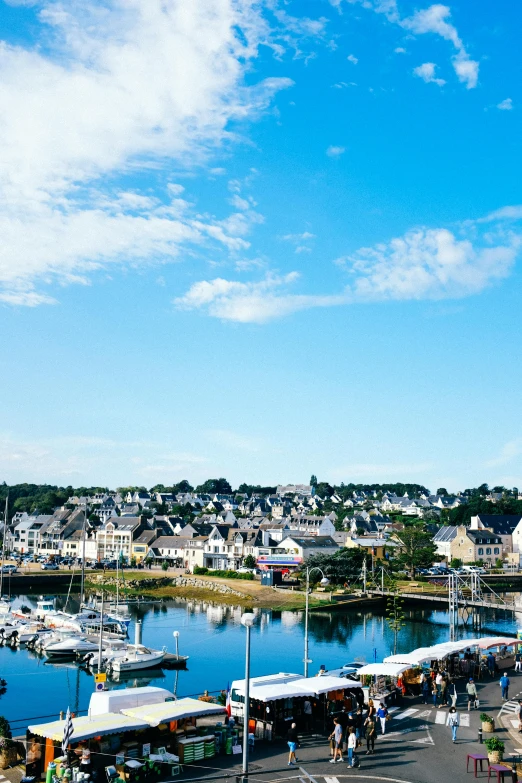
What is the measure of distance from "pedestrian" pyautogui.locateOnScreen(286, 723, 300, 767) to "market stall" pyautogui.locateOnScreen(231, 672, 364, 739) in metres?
0.93

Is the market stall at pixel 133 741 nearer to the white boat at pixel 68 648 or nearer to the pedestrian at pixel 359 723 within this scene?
the pedestrian at pixel 359 723

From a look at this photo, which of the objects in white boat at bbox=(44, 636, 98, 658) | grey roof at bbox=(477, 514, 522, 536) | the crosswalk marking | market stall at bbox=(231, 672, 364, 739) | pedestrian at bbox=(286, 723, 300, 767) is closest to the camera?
pedestrian at bbox=(286, 723, 300, 767)

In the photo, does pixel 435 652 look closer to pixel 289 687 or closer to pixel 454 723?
pixel 454 723

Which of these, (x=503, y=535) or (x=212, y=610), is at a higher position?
→ (x=503, y=535)

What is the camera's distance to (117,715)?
82.5 feet

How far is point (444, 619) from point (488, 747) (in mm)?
58017

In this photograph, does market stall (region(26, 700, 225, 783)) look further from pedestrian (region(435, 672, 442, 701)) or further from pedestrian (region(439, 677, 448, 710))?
pedestrian (region(439, 677, 448, 710))

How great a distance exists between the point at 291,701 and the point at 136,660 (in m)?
26.4

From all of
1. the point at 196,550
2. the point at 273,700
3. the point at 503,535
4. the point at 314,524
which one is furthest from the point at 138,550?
the point at 273,700

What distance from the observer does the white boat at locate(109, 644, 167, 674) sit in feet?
168

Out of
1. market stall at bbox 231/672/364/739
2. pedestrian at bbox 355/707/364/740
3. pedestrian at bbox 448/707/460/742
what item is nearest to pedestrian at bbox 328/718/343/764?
pedestrian at bbox 355/707/364/740

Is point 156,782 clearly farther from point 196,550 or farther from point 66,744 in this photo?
point 196,550

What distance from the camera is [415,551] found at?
106 m

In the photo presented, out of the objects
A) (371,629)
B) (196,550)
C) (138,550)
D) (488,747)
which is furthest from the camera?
(138,550)
